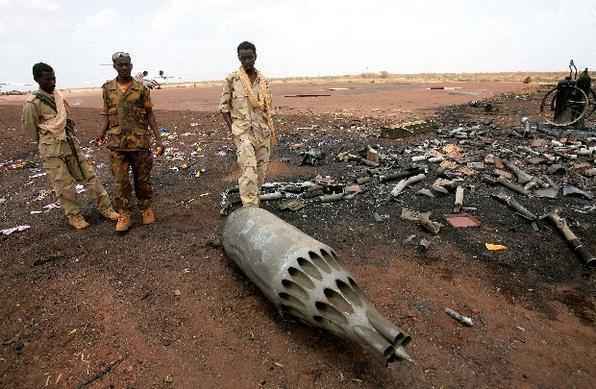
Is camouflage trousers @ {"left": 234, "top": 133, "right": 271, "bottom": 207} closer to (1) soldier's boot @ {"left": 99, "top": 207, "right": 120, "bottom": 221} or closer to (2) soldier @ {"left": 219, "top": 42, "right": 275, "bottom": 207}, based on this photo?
(2) soldier @ {"left": 219, "top": 42, "right": 275, "bottom": 207}

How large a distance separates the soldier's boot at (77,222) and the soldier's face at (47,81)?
1635 mm

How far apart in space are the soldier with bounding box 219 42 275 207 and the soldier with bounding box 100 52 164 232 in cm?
100

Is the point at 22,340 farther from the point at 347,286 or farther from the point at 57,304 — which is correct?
the point at 347,286

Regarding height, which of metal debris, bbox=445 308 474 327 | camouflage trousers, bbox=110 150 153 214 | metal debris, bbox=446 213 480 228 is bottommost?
metal debris, bbox=445 308 474 327

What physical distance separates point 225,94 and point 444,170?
4059 mm

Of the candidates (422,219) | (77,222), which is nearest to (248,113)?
(422,219)

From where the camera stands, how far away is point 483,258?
170 inches

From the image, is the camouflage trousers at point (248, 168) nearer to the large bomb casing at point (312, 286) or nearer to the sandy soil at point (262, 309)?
the sandy soil at point (262, 309)

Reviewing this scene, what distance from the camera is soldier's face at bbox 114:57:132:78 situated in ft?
14.3

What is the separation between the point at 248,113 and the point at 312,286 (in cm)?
273

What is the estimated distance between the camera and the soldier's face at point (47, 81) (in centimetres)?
456

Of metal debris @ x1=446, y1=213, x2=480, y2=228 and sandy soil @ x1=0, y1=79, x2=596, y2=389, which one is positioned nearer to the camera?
sandy soil @ x1=0, y1=79, x2=596, y2=389

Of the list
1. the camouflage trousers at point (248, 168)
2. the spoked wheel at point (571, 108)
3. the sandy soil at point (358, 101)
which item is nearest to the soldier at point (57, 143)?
the camouflage trousers at point (248, 168)

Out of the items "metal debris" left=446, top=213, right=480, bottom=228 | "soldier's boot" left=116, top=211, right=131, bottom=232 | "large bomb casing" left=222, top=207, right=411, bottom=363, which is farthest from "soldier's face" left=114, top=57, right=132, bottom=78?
"metal debris" left=446, top=213, right=480, bottom=228
